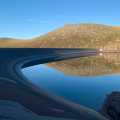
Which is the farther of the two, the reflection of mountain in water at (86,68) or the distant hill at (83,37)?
the distant hill at (83,37)

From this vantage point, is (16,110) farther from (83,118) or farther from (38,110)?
(83,118)

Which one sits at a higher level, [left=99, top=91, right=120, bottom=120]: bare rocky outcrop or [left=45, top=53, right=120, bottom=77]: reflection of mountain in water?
[left=45, top=53, right=120, bottom=77]: reflection of mountain in water

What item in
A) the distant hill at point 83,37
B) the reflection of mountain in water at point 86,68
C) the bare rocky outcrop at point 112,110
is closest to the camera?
the bare rocky outcrop at point 112,110

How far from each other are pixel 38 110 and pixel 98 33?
543 feet

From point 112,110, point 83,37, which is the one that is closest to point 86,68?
point 112,110

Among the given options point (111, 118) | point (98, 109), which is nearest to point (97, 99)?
point (98, 109)

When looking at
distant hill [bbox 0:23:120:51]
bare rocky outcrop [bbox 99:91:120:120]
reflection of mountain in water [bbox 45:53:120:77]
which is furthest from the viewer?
distant hill [bbox 0:23:120:51]

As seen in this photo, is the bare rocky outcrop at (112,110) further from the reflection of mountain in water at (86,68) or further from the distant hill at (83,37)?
the distant hill at (83,37)

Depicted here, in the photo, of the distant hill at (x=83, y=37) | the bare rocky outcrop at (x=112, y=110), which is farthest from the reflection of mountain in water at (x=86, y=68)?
the distant hill at (x=83, y=37)

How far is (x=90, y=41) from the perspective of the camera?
151 m

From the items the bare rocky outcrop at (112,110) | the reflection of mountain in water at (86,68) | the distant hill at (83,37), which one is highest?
the distant hill at (83,37)

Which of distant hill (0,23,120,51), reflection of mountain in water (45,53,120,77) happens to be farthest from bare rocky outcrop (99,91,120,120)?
distant hill (0,23,120,51)

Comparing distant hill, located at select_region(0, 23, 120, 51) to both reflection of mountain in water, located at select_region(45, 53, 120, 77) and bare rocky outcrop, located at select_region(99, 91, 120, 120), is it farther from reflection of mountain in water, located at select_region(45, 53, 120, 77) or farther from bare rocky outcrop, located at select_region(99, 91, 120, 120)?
bare rocky outcrop, located at select_region(99, 91, 120, 120)

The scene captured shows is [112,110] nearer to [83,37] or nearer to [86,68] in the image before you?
[86,68]
